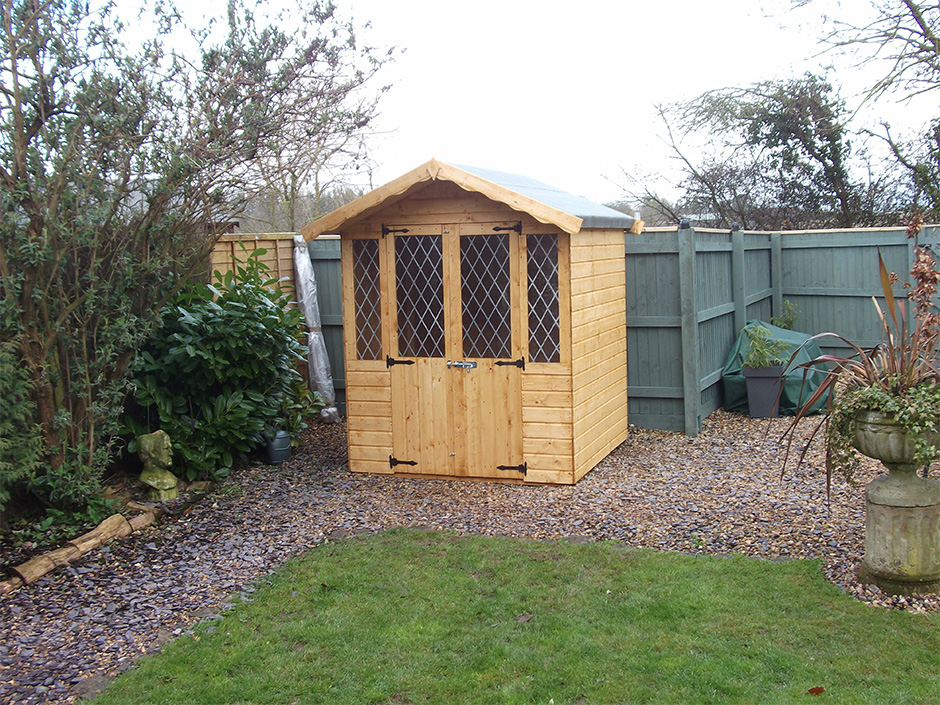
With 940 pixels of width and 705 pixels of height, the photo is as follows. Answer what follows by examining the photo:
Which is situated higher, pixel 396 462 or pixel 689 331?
pixel 689 331

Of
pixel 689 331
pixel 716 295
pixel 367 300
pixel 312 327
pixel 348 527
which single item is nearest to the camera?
pixel 348 527

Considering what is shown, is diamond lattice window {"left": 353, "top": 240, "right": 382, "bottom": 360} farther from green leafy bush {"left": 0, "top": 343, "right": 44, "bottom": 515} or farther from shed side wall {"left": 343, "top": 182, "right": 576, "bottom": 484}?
green leafy bush {"left": 0, "top": 343, "right": 44, "bottom": 515}

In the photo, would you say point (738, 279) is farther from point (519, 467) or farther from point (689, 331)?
point (519, 467)

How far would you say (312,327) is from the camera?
8867 mm

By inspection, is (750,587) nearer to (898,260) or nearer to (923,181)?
(898,260)

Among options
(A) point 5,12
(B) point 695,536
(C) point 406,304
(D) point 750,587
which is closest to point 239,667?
(D) point 750,587

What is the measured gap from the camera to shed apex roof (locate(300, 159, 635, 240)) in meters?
5.71

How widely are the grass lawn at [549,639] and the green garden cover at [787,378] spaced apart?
4.28 m

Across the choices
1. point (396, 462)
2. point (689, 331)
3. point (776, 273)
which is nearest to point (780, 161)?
point (776, 273)

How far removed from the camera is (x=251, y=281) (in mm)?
7121

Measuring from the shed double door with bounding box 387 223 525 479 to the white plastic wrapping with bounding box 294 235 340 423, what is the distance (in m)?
2.49

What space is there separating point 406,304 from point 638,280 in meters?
2.65

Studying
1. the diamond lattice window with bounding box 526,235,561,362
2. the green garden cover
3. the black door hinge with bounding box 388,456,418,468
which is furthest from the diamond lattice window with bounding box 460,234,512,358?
the green garden cover

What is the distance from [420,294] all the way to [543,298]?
960 millimetres
